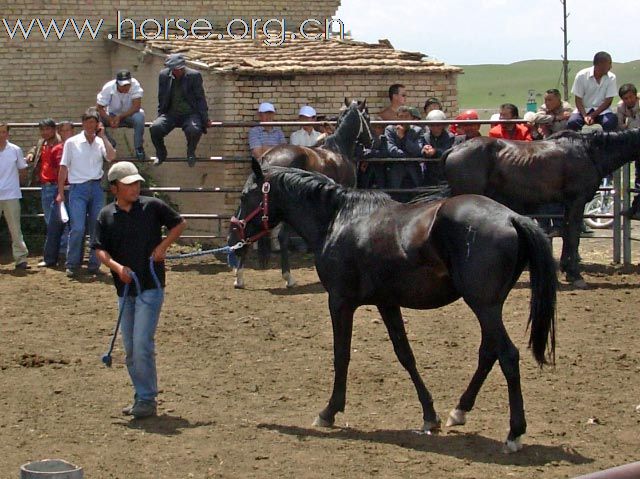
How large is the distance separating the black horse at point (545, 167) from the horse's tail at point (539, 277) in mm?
6191

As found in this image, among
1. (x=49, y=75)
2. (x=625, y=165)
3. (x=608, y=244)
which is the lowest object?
(x=608, y=244)

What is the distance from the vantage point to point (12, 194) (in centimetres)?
1551

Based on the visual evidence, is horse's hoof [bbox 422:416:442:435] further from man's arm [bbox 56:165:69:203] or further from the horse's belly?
man's arm [bbox 56:165:69:203]

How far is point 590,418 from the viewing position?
27.9 ft

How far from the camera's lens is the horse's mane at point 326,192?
8656mm

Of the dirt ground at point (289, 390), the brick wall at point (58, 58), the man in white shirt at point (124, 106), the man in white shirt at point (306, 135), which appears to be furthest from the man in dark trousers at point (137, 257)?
the brick wall at point (58, 58)

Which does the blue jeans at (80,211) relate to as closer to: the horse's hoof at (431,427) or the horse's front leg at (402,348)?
the horse's front leg at (402,348)

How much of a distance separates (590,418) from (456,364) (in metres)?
1.98

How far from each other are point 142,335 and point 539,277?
8.91 feet

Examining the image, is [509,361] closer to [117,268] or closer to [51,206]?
[117,268]

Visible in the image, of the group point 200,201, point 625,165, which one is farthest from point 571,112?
point 200,201

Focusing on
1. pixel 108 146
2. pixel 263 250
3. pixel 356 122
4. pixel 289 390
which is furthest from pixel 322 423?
pixel 108 146

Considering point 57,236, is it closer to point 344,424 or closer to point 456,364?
point 456,364

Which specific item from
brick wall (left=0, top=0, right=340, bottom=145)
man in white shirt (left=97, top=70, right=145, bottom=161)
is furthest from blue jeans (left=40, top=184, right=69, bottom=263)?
brick wall (left=0, top=0, right=340, bottom=145)
